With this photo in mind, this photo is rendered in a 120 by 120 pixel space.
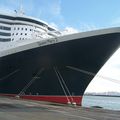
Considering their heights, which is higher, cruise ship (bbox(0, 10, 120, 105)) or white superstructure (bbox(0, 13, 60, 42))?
white superstructure (bbox(0, 13, 60, 42))

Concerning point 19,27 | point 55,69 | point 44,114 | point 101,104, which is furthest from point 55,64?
point 101,104

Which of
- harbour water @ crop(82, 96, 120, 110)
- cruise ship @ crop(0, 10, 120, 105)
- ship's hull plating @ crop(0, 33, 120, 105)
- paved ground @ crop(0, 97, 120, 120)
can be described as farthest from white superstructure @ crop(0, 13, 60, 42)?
paved ground @ crop(0, 97, 120, 120)

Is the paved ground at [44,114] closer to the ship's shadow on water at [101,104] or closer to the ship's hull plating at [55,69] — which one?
the ship's hull plating at [55,69]

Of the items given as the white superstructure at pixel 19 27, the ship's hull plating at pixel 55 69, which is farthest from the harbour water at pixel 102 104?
the ship's hull plating at pixel 55 69

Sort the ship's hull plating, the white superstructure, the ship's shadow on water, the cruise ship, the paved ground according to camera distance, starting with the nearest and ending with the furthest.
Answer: the paved ground < the cruise ship < the ship's hull plating < the white superstructure < the ship's shadow on water

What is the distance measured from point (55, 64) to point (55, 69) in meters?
0.41

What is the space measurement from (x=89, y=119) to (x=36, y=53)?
40.4ft

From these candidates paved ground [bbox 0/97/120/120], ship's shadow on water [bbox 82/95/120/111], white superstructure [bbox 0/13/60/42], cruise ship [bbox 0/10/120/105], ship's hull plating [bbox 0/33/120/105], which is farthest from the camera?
ship's shadow on water [bbox 82/95/120/111]

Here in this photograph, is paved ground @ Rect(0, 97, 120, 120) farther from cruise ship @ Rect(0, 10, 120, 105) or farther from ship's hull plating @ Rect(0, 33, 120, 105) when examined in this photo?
Answer: ship's hull plating @ Rect(0, 33, 120, 105)

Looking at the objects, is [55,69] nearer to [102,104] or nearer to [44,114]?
[44,114]

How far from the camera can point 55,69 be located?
2480 cm

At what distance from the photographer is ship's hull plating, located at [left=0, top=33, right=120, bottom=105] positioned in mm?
23922

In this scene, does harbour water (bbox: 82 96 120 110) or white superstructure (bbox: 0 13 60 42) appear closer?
white superstructure (bbox: 0 13 60 42)

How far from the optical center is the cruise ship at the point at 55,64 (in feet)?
76.5
